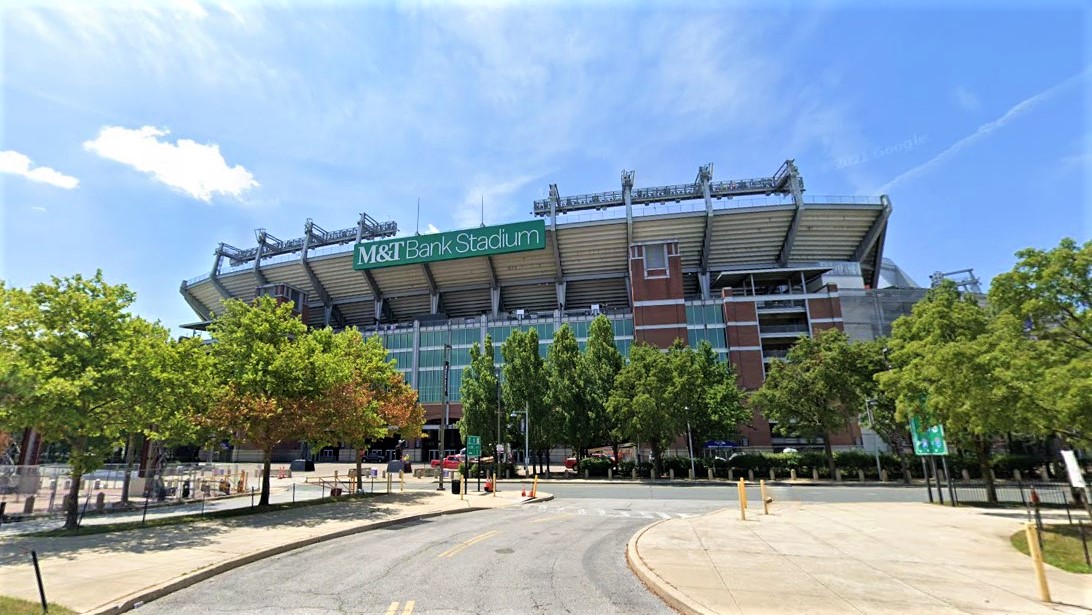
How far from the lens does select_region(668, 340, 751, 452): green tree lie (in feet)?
134

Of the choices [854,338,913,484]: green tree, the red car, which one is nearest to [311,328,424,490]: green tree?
the red car

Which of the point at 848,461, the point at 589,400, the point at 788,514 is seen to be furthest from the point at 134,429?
the point at 848,461

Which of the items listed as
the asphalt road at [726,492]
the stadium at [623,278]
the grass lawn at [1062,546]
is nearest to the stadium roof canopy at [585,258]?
the stadium at [623,278]

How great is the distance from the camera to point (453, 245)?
242 ft

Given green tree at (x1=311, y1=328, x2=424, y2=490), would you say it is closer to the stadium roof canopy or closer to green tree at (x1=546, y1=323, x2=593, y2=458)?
green tree at (x1=546, y1=323, x2=593, y2=458)

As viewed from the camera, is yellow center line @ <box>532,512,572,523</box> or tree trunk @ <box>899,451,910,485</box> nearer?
yellow center line @ <box>532,512,572,523</box>

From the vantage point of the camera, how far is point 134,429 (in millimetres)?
16844

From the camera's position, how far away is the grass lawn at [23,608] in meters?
7.51

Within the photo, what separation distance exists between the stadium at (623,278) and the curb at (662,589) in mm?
55056

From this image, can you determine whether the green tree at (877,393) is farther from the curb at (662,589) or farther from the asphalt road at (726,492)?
the curb at (662,589)

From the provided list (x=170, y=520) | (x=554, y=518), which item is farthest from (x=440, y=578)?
(x=170, y=520)

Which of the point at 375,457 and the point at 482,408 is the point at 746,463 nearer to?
the point at 482,408

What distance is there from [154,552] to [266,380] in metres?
8.87

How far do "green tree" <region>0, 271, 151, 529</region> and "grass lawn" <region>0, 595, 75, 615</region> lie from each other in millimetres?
8050
